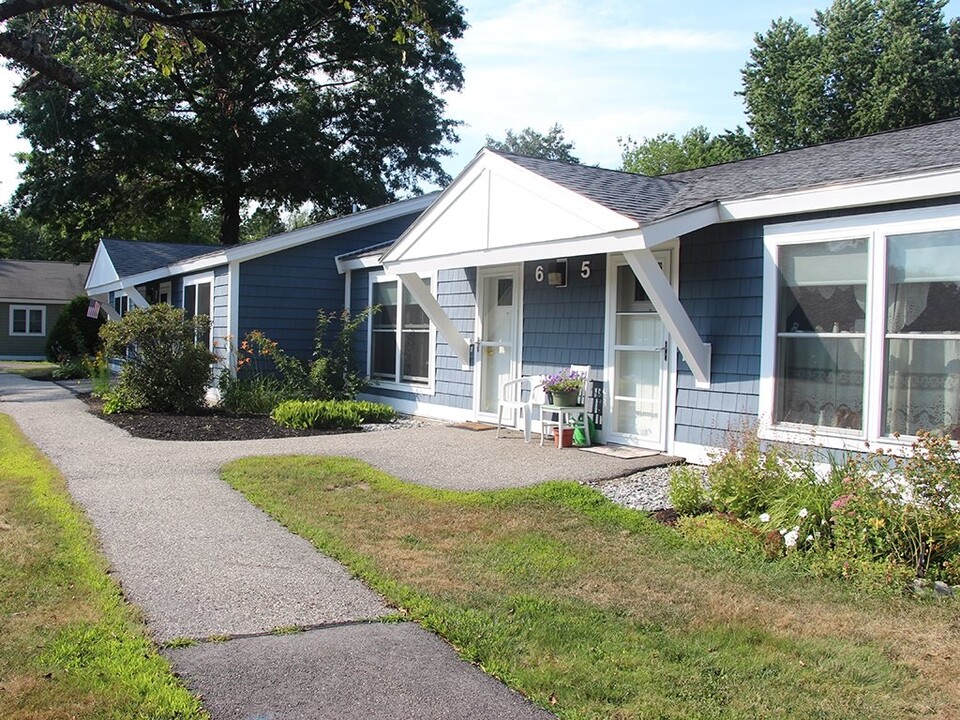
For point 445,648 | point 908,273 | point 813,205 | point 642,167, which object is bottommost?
point 445,648

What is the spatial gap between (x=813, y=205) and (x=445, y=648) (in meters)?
5.04

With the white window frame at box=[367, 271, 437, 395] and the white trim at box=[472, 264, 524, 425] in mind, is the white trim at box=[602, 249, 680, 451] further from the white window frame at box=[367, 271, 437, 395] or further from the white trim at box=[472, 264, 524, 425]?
the white window frame at box=[367, 271, 437, 395]

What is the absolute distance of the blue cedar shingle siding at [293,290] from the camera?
14523 millimetres

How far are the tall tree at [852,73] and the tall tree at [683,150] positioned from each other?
1.02 metres

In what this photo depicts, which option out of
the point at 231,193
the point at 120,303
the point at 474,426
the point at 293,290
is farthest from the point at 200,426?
the point at 231,193

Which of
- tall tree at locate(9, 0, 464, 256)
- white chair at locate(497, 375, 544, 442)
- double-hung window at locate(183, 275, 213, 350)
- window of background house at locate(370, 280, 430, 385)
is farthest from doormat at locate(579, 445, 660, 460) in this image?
tall tree at locate(9, 0, 464, 256)

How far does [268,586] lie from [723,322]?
5.03 metres

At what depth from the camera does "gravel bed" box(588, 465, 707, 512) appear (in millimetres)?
6789

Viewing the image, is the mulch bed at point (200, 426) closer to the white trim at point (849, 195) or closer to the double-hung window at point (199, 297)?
the double-hung window at point (199, 297)

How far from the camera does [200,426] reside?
37.6 ft

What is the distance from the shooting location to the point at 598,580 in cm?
489

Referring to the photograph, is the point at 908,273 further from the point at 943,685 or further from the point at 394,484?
the point at 394,484

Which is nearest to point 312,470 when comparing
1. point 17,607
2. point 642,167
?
point 17,607

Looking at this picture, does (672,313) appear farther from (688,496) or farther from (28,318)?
(28,318)
